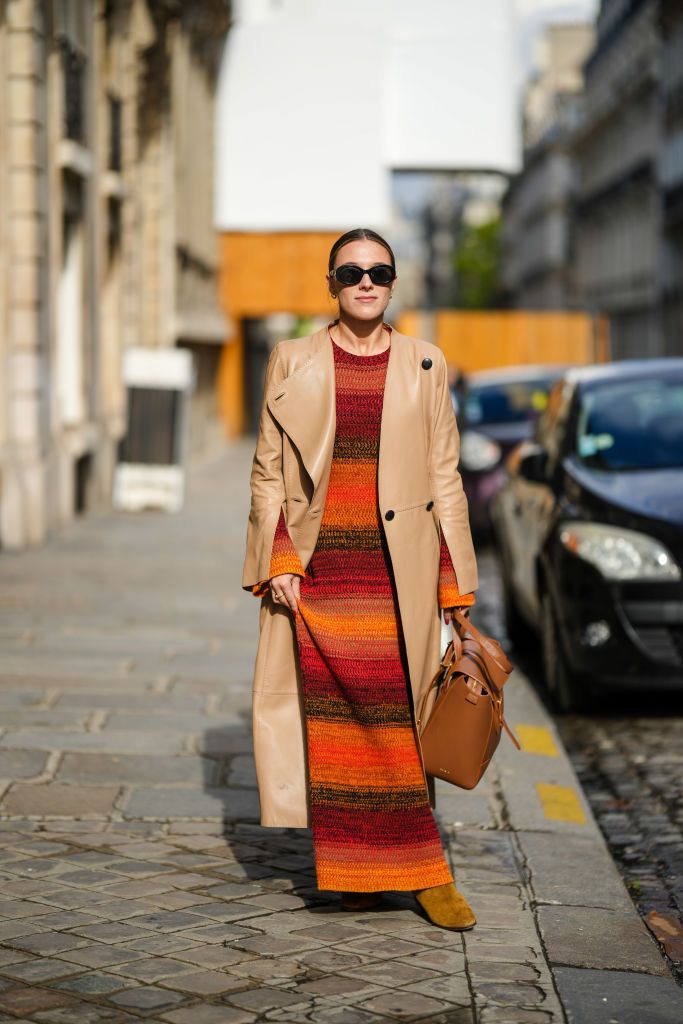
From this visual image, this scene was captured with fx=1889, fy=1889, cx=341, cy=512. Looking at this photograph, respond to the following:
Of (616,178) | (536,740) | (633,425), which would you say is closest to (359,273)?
(536,740)

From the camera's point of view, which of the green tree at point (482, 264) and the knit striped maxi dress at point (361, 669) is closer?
the knit striped maxi dress at point (361, 669)

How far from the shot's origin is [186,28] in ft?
92.6

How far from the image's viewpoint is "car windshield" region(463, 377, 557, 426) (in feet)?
55.2

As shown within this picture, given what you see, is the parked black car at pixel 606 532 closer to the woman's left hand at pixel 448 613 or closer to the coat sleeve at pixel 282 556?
the woman's left hand at pixel 448 613

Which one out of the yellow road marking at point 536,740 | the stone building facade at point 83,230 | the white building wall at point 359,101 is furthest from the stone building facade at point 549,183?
the yellow road marking at point 536,740

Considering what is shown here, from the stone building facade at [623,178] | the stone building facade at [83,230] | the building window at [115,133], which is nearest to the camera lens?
the stone building facade at [83,230]

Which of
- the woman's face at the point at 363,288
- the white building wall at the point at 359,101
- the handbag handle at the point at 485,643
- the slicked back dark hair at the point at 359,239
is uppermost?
the white building wall at the point at 359,101

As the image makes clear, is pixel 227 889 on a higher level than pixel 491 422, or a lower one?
lower

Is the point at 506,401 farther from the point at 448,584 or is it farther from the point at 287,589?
the point at 287,589

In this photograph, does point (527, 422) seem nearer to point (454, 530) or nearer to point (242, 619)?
point (242, 619)

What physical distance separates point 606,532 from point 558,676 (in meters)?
0.79

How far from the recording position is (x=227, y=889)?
5285mm

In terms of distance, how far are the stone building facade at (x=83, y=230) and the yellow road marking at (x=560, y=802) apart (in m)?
8.32

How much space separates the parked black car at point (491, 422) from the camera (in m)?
15.7
